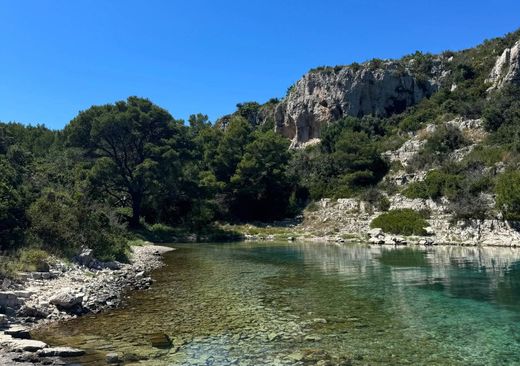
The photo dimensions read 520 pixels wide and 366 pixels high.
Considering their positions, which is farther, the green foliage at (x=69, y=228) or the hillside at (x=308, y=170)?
the hillside at (x=308, y=170)

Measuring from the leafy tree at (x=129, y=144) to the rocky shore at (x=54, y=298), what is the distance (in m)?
23.5

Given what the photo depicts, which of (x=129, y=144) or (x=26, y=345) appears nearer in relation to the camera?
(x=26, y=345)

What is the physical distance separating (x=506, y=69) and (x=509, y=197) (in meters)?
35.8

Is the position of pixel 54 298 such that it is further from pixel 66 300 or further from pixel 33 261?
pixel 33 261

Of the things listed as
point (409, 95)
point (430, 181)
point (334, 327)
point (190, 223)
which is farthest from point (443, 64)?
point (334, 327)

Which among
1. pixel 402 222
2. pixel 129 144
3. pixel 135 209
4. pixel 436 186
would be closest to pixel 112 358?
pixel 402 222

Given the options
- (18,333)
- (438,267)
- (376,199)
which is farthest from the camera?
(376,199)

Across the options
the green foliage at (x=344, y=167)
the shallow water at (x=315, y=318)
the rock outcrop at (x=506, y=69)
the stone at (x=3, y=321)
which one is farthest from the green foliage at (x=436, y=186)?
the stone at (x=3, y=321)

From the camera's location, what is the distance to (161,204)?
168 ft

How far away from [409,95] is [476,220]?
41796 mm

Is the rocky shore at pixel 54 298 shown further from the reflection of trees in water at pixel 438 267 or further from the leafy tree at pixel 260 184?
the leafy tree at pixel 260 184

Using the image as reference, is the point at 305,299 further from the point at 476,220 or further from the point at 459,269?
the point at 476,220

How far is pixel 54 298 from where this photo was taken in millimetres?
13547

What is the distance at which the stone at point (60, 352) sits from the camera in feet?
31.2
